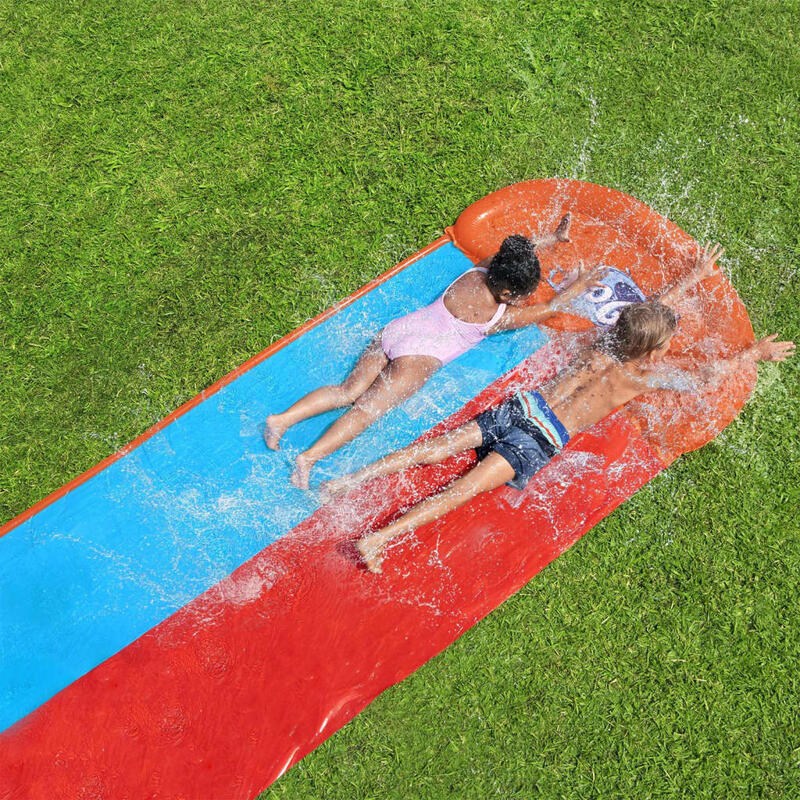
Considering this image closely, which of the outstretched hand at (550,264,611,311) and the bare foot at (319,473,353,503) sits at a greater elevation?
the outstretched hand at (550,264,611,311)

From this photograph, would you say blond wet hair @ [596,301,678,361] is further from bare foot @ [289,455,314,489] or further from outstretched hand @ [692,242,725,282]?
bare foot @ [289,455,314,489]

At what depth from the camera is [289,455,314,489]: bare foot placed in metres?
4.14

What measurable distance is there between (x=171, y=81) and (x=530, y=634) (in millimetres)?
4752

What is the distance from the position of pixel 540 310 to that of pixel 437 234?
1043mm

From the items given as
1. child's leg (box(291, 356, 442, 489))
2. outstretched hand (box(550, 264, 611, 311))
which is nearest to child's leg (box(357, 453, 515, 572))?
child's leg (box(291, 356, 442, 489))

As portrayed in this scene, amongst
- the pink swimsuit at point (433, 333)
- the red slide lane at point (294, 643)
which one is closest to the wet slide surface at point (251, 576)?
the red slide lane at point (294, 643)

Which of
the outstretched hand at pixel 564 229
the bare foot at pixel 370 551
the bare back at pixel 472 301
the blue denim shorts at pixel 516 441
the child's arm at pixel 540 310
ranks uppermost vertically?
the outstretched hand at pixel 564 229

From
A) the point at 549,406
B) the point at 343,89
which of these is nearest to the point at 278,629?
the point at 549,406

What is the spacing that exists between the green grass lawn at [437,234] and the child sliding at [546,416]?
0.59 m

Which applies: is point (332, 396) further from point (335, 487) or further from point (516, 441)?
point (516, 441)

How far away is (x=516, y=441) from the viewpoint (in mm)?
4066

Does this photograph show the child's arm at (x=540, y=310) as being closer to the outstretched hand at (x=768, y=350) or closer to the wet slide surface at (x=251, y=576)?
the wet slide surface at (x=251, y=576)

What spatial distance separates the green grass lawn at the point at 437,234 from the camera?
3.79 m

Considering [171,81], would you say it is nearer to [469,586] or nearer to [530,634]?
[469,586]
